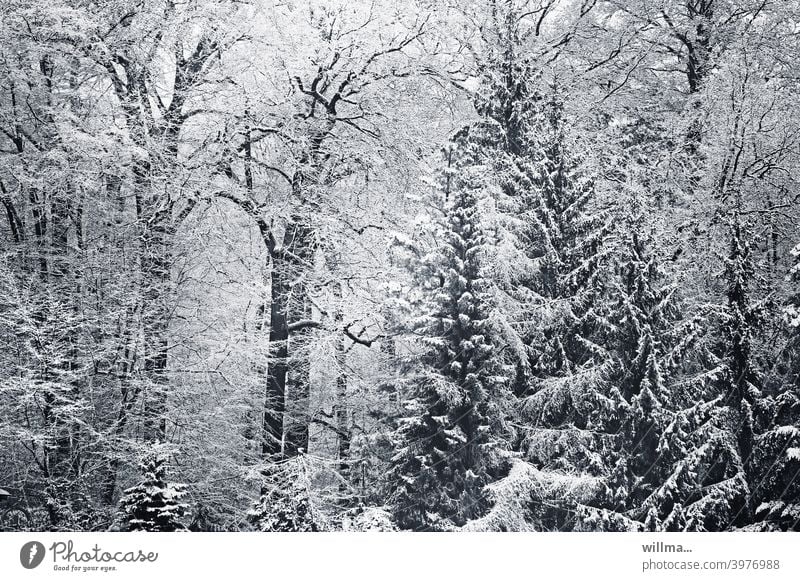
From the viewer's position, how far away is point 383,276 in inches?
455

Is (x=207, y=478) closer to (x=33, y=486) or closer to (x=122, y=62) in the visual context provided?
(x=33, y=486)

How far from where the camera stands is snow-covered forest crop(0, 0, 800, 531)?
32.9ft

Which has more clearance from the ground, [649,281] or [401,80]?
[401,80]

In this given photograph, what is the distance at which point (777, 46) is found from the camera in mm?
12047

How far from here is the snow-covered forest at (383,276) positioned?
10.0m
